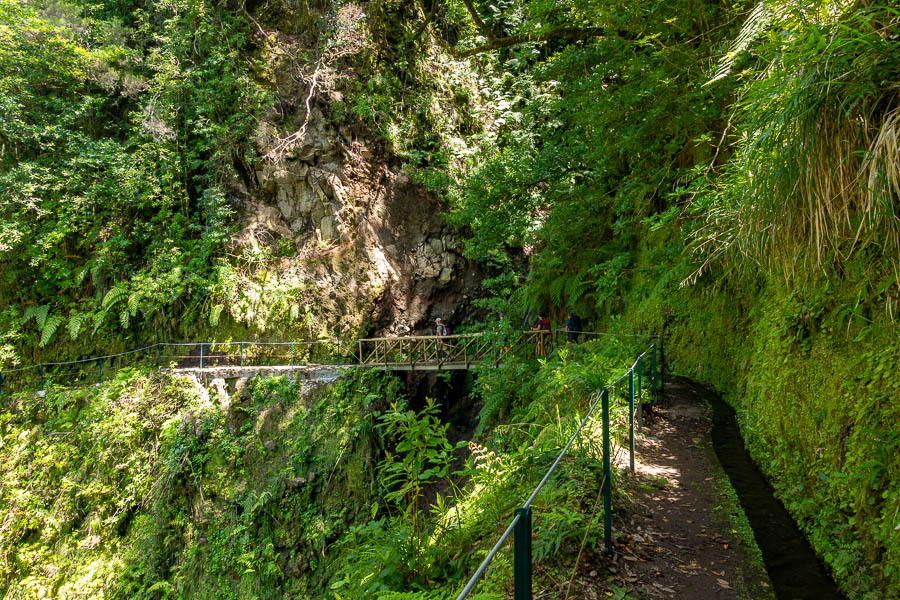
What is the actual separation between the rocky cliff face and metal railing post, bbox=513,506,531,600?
13.1 m

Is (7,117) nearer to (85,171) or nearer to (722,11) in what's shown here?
(85,171)

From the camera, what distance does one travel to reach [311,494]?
11203 millimetres

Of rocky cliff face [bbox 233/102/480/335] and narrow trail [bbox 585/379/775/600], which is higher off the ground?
rocky cliff face [bbox 233/102/480/335]

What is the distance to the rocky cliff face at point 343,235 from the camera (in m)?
14.5

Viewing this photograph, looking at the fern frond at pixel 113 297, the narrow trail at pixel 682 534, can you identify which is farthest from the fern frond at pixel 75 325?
the narrow trail at pixel 682 534

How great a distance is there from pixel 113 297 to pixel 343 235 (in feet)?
22.7

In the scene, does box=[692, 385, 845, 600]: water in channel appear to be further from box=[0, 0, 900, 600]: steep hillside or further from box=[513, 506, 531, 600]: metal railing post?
box=[513, 506, 531, 600]: metal railing post

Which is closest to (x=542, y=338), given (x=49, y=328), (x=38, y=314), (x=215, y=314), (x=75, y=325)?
(x=215, y=314)

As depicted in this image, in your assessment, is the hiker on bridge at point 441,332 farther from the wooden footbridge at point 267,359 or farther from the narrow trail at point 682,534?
the narrow trail at point 682,534

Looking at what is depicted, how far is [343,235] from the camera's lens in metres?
14.8

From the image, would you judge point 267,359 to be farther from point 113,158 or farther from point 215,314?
point 113,158

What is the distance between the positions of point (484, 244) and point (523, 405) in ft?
13.0

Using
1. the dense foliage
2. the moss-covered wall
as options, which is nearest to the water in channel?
the moss-covered wall

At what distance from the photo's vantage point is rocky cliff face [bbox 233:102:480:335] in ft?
47.6
